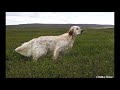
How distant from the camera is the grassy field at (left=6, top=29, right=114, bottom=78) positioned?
1117cm

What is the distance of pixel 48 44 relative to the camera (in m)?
13.7

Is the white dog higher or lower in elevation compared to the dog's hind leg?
higher

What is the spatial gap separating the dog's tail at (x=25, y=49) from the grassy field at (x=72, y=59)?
0.42 feet

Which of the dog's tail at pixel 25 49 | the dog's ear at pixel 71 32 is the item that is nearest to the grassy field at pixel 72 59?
the dog's tail at pixel 25 49

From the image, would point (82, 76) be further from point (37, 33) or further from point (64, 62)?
point (37, 33)

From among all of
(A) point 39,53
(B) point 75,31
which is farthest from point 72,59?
(A) point 39,53

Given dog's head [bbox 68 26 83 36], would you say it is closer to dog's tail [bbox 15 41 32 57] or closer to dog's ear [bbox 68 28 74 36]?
dog's ear [bbox 68 28 74 36]

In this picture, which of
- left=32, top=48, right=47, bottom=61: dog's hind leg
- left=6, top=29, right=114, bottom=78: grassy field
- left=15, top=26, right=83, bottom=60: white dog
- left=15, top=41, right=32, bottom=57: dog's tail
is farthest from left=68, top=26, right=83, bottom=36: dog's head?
left=15, top=41, right=32, bottom=57: dog's tail

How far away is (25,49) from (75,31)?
1.76 meters

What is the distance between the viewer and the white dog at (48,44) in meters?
13.0

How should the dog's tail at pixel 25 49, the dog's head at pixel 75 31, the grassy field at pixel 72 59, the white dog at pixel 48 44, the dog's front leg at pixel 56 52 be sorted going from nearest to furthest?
the grassy field at pixel 72 59 → the dog's head at pixel 75 31 → the dog's tail at pixel 25 49 → the white dog at pixel 48 44 → the dog's front leg at pixel 56 52

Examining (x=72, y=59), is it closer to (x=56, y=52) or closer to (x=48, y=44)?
(x=56, y=52)

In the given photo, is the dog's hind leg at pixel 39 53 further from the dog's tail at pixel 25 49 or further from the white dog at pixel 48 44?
the dog's tail at pixel 25 49

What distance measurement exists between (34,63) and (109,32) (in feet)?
8.14
